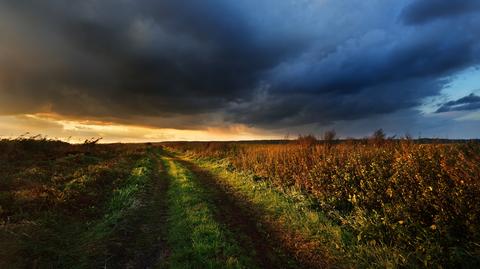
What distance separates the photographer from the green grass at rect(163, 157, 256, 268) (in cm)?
726

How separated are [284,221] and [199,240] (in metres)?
3.28

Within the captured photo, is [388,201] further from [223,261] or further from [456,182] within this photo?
[223,261]

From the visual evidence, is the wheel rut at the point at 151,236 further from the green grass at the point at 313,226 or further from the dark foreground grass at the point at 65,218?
the green grass at the point at 313,226

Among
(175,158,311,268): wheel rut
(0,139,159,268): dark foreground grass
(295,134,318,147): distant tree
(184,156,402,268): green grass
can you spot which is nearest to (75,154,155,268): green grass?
(0,139,159,268): dark foreground grass

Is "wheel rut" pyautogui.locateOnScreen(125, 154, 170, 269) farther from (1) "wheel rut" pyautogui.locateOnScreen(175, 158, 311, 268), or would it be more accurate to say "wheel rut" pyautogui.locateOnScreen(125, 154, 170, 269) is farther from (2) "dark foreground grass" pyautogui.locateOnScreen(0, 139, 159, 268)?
(1) "wheel rut" pyautogui.locateOnScreen(175, 158, 311, 268)

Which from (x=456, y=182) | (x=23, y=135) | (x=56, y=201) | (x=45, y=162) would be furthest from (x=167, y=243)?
(x=23, y=135)

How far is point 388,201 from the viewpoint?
9336 mm

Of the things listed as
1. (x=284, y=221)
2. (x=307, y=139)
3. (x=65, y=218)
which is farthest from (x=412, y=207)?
(x=307, y=139)

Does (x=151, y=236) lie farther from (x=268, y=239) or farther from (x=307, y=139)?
(x=307, y=139)

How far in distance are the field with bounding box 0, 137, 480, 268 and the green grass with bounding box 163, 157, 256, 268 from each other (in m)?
0.04

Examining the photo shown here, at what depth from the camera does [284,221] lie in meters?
10.6

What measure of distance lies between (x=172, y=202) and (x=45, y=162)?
1398 cm

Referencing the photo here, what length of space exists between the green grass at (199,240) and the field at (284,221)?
0.04 metres

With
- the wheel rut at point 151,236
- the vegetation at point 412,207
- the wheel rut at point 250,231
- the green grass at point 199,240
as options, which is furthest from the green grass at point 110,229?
the vegetation at point 412,207
